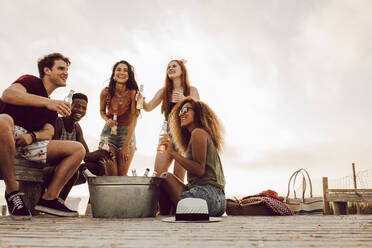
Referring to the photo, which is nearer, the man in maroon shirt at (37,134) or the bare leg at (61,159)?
the man in maroon shirt at (37,134)

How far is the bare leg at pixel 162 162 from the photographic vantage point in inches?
179

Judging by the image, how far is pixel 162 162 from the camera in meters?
4.55

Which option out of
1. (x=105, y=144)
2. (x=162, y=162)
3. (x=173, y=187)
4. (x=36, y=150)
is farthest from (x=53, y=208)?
(x=162, y=162)

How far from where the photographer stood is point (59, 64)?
12.8ft

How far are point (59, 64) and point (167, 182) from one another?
1.84m

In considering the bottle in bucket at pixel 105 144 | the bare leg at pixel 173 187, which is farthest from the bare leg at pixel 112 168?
the bare leg at pixel 173 187

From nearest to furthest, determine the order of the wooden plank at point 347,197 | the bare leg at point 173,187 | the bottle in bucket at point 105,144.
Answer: the bare leg at point 173,187 → the bottle in bucket at point 105,144 → the wooden plank at point 347,197

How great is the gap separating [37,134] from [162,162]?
165 cm

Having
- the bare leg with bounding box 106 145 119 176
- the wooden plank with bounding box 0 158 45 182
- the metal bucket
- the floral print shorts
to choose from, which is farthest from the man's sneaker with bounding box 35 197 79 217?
the bare leg with bounding box 106 145 119 176

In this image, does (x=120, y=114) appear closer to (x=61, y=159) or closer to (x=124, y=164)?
(x=124, y=164)

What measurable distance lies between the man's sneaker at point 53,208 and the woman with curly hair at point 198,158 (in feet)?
3.55

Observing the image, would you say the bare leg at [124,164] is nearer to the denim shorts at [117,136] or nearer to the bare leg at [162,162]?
the denim shorts at [117,136]

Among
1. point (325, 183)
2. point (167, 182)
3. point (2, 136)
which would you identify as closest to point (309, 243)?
point (167, 182)

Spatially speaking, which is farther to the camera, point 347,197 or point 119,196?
point 347,197
